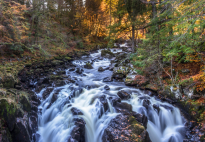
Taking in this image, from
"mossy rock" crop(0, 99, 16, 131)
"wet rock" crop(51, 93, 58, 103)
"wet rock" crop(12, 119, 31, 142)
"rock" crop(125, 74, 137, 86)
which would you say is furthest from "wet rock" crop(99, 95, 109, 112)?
"mossy rock" crop(0, 99, 16, 131)

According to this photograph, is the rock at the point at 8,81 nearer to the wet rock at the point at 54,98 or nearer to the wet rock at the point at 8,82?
the wet rock at the point at 8,82

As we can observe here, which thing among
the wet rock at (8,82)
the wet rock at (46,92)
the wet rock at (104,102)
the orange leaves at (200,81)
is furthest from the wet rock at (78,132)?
the orange leaves at (200,81)

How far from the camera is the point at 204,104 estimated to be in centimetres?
578

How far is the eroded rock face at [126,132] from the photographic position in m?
4.32

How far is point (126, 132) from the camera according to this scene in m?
4.52

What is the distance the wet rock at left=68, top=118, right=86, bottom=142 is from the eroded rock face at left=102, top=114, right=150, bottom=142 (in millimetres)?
1051

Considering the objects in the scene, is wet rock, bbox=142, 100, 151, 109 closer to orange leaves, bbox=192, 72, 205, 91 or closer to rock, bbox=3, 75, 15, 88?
orange leaves, bbox=192, 72, 205, 91

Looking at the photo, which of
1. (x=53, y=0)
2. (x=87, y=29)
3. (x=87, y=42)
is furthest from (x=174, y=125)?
(x=87, y=29)

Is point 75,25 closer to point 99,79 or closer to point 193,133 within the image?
point 99,79

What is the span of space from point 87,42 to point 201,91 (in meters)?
25.7

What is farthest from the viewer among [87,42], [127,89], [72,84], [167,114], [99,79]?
[87,42]

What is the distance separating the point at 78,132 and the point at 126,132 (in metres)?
2.03

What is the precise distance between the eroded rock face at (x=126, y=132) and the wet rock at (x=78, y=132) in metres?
1.05

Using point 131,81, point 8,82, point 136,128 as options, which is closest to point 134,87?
point 131,81
